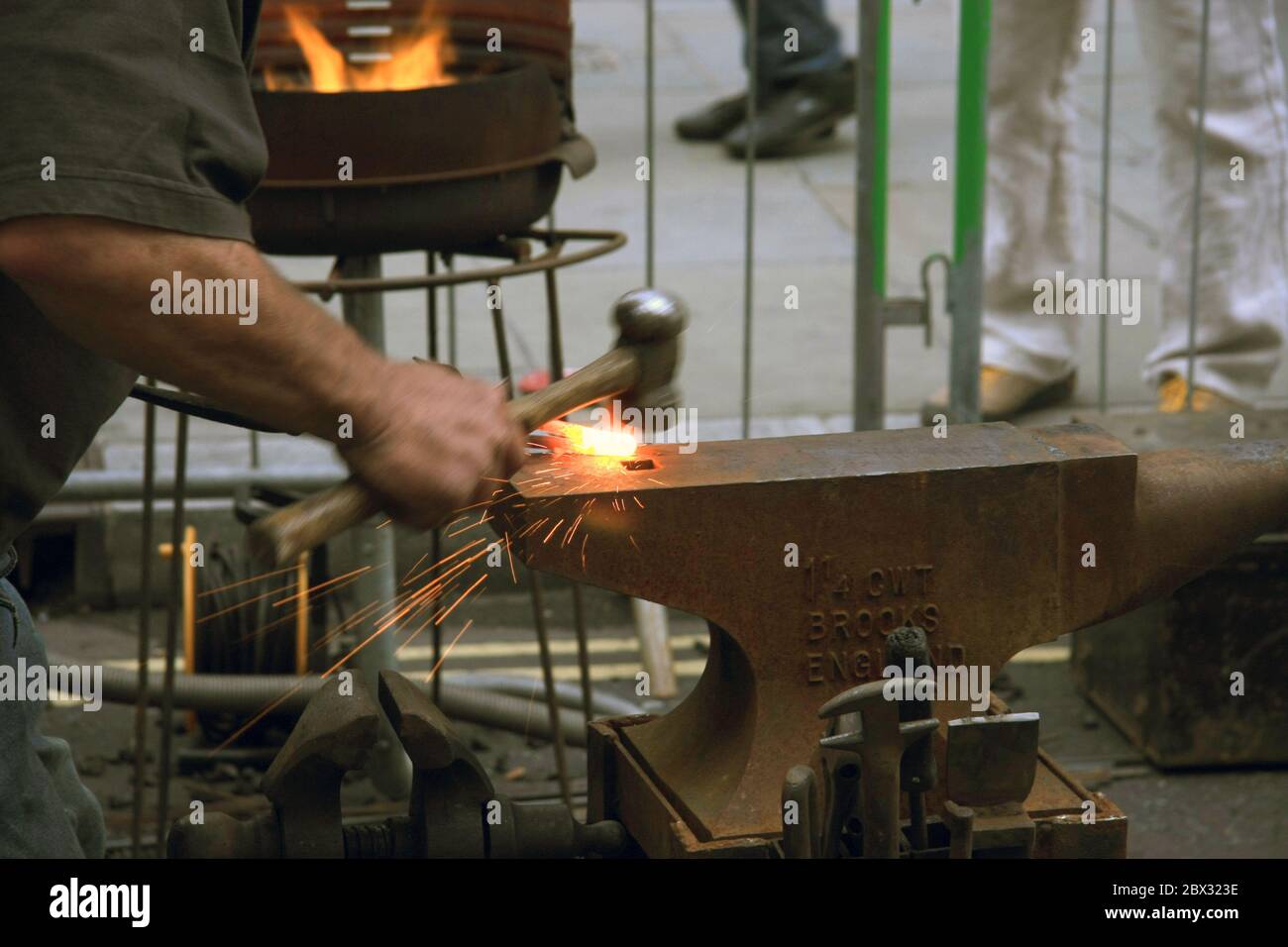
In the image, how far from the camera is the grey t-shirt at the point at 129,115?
1632mm

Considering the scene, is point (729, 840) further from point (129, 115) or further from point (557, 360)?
point (557, 360)

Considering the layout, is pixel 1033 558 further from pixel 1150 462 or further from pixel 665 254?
pixel 665 254

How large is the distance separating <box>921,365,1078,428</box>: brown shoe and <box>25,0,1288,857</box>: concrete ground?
25cm

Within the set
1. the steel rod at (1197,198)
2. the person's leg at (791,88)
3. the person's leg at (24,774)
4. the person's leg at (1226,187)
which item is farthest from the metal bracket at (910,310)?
the person's leg at (791,88)

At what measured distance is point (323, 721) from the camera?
5.92 feet

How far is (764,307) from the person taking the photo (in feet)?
22.8

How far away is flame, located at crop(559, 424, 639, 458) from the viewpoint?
6.70 feet

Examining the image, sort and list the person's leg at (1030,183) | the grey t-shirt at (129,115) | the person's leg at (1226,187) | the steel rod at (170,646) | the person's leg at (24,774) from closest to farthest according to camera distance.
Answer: the grey t-shirt at (129,115)
the person's leg at (24,774)
the steel rod at (170,646)
the person's leg at (1226,187)
the person's leg at (1030,183)

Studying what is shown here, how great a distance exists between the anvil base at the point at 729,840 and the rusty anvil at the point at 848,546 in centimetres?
2

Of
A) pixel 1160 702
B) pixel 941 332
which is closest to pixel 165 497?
pixel 1160 702

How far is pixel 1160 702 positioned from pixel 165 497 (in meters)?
2.63

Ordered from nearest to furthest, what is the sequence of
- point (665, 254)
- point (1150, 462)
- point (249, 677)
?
point (1150, 462) < point (249, 677) < point (665, 254)

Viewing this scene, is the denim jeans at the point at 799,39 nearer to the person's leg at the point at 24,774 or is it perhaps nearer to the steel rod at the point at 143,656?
the steel rod at the point at 143,656
